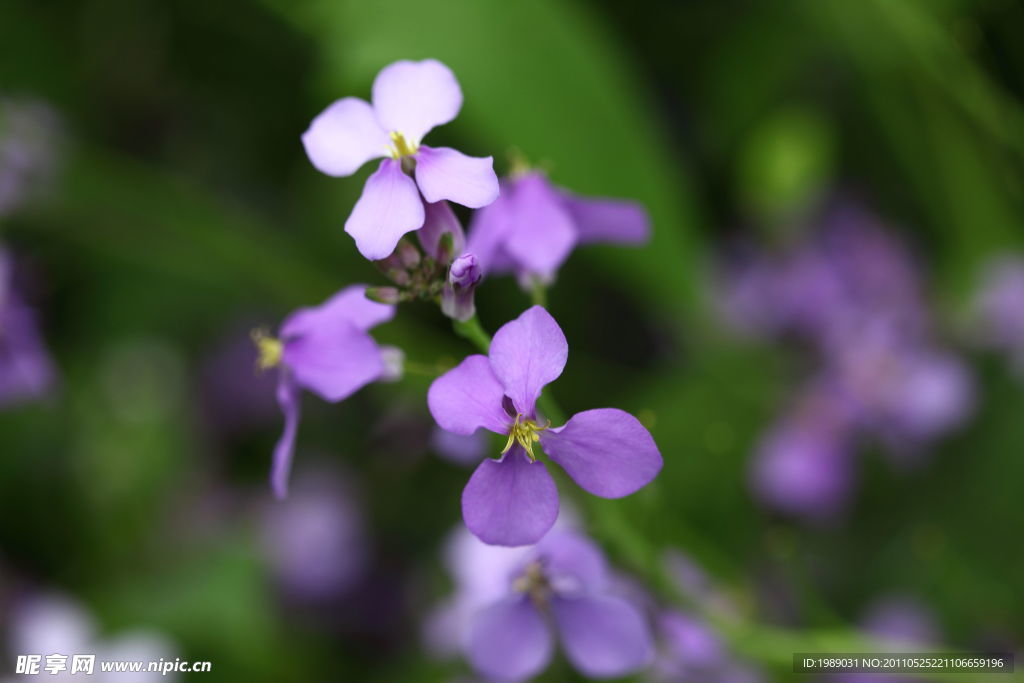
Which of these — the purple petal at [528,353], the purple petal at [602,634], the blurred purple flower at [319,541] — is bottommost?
the purple petal at [602,634]

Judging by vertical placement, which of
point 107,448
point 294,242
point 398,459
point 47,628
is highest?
point 294,242

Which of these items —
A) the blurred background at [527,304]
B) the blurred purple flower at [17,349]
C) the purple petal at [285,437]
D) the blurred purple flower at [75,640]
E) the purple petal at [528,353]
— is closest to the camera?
the purple petal at [528,353]

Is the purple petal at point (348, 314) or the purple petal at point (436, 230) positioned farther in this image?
the purple petal at point (348, 314)

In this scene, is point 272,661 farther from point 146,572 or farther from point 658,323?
point 658,323

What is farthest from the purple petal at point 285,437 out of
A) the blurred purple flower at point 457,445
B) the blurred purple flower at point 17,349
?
the blurred purple flower at point 17,349

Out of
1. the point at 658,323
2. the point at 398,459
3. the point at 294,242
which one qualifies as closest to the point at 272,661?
the point at 398,459

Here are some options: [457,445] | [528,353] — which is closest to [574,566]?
[457,445]

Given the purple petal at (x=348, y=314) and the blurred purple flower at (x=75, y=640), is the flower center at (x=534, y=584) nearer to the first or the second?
the purple petal at (x=348, y=314)
